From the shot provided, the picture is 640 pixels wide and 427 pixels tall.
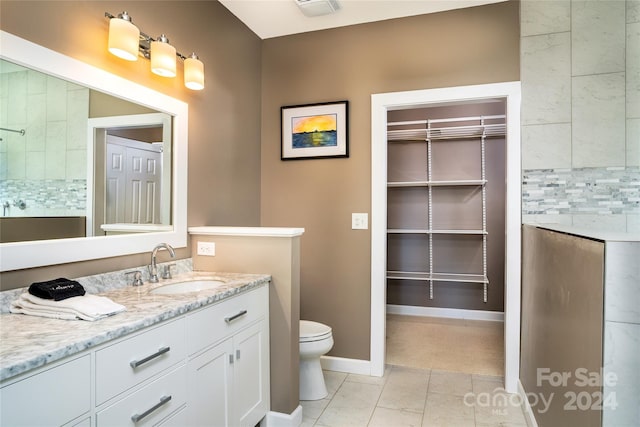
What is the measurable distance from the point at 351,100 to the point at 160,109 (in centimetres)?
146

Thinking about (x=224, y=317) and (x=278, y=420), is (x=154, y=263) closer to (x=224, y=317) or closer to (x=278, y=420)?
(x=224, y=317)

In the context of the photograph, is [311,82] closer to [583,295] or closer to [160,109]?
[160,109]

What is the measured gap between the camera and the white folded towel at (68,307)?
1269 millimetres

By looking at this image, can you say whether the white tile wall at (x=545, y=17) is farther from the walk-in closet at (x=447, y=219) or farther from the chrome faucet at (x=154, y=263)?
the chrome faucet at (x=154, y=263)

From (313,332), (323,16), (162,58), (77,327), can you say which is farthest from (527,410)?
(323,16)

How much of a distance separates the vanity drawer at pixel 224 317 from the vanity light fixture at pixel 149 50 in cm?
123

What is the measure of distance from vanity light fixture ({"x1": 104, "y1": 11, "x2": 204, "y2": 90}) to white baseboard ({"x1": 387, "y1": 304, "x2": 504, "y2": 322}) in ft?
11.3

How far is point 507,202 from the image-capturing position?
8.70ft

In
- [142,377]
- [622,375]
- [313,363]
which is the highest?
[622,375]

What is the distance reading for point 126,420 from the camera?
1229mm

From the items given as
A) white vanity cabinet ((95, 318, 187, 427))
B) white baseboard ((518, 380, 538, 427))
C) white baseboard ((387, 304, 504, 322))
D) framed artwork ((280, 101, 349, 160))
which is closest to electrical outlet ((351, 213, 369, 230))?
framed artwork ((280, 101, 349, 160))

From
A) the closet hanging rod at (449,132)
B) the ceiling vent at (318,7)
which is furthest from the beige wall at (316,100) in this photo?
the closet hanging rod at (449,132)

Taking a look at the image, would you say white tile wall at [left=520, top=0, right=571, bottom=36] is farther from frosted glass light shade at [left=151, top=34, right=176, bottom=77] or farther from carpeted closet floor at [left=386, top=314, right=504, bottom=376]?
carpeted closet floor at [left=386, top=314, right=504, bottom=376]

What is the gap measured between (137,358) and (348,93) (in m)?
2.39
